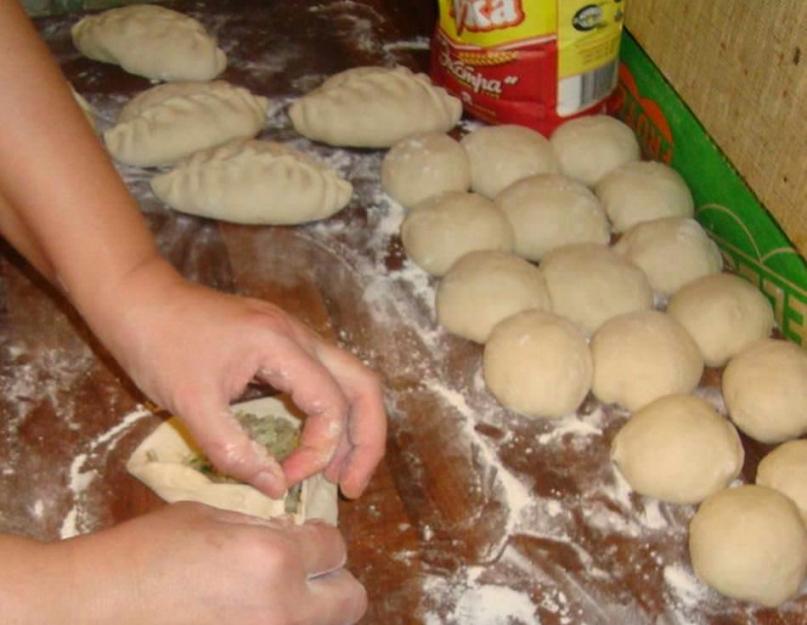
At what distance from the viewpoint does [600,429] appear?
1404mm

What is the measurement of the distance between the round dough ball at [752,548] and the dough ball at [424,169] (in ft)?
2.31

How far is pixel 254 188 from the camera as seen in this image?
1602 mm

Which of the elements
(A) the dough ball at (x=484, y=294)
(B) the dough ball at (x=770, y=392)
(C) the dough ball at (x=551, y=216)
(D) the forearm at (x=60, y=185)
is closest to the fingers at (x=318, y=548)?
(D) the forearm at (x=60, y=185)

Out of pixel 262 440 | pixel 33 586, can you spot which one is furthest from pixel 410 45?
pixel 33 586

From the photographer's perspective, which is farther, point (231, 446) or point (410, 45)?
point (410, 45)

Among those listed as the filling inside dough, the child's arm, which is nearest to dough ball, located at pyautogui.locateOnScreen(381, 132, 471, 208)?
the filling inside dough

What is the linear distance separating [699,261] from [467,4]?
59 cm

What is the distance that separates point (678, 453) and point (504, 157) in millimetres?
637

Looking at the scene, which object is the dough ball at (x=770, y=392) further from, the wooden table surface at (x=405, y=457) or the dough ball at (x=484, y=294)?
the dough ball at (x=484, y=294)

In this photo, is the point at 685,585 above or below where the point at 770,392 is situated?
below

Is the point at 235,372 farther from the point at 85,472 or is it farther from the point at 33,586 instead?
the point at 85,472

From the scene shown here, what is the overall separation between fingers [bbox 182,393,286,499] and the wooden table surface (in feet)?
0.98

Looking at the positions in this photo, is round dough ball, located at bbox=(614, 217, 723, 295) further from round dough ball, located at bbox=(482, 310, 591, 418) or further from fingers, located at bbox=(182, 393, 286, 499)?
fingers, located at bbox=(182, 393, 286, 499)

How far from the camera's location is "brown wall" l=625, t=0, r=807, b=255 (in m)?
1.39
